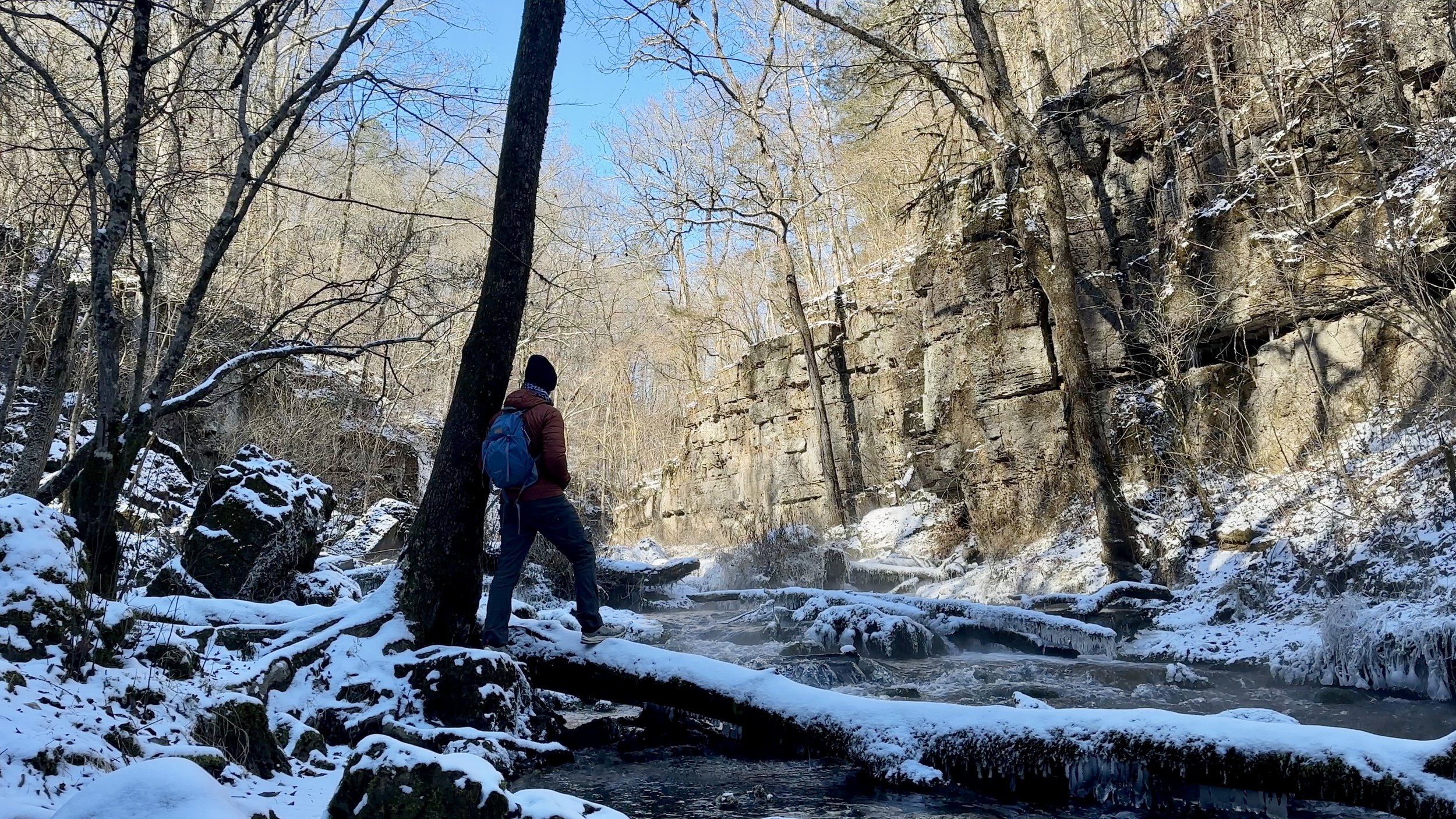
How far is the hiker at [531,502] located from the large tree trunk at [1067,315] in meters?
7.34

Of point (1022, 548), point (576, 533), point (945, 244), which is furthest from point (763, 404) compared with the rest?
point (576, 533)

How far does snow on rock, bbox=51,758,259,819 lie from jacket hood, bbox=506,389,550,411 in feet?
11.4

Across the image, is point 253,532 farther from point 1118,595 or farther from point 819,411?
point 819,411

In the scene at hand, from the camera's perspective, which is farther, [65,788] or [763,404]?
[763,404]

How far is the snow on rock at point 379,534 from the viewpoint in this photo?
15.2 meters

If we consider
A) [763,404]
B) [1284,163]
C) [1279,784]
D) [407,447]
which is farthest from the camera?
[763,404]

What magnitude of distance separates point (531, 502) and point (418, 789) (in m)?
2.91

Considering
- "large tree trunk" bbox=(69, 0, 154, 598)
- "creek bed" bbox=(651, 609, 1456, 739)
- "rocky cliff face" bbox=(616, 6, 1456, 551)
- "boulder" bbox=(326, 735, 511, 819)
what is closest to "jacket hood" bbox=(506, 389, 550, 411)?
"large tree trunk" bbox=(69, 0, 154, 598)

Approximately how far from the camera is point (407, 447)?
20.2m

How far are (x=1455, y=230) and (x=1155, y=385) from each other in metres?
4.07

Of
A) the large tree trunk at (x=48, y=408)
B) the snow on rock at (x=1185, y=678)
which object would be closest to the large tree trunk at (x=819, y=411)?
the snow on rock at (x=1185, y=678)

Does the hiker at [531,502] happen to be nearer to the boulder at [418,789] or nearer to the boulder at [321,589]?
the boulder at [418,789]

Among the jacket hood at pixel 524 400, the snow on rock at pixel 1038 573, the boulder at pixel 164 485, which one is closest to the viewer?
the jacket hood at pixel 524 400

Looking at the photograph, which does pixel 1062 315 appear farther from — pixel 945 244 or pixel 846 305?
pixel 846 305
